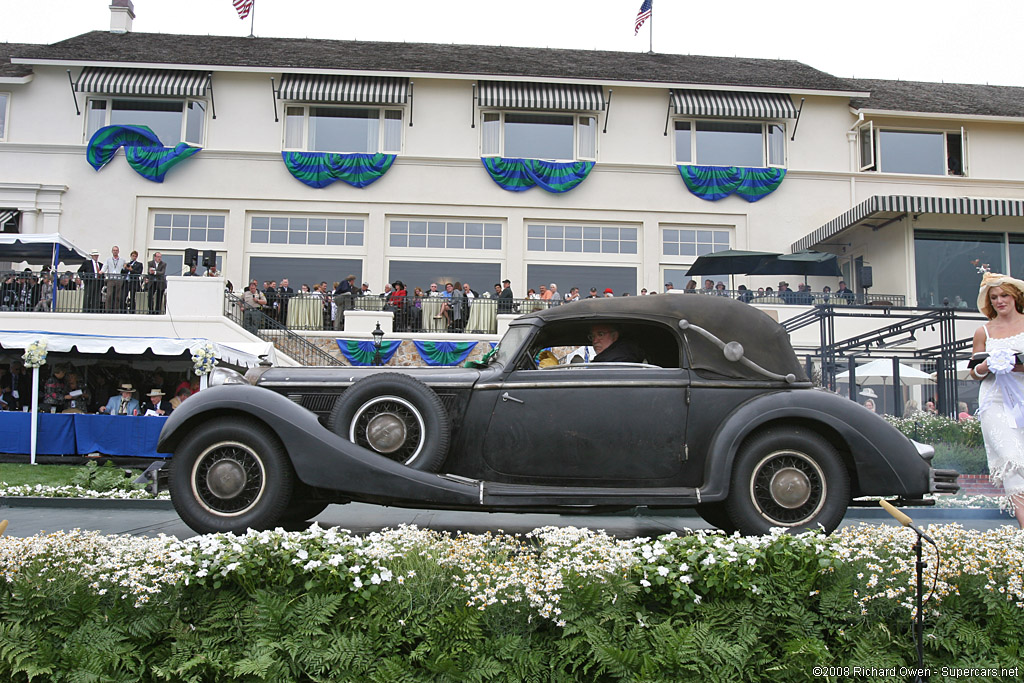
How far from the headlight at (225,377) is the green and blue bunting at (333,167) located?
66.1 ft

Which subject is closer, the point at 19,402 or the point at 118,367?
the point at 19,402

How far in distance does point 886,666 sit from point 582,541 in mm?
1645

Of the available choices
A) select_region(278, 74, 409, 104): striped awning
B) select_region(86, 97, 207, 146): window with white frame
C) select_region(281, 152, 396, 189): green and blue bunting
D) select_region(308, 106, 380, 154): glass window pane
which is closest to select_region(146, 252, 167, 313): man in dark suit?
select_region(281, 152, 396, 189): green and blue bunting

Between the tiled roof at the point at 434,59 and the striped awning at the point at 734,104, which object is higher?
the tiled roof at the point at 434,59

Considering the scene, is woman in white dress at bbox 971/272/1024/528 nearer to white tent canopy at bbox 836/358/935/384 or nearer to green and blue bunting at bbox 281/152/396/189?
white tent canopy at bbox 836/358/935/384

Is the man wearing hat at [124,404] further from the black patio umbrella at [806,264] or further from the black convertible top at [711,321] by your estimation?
the black patio umbrella at [806,264]

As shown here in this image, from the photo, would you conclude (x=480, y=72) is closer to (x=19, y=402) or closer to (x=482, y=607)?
(x=19, y=402)

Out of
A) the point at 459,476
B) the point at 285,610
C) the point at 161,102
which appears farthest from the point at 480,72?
the point at 285,610

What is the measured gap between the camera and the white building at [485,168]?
24328 millimetres

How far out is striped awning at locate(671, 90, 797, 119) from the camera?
82.1 ft

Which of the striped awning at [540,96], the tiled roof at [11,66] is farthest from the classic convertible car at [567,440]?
the tiled roof at [11,66]

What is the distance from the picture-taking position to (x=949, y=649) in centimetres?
342

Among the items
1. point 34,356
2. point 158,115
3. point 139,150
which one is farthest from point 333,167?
point 34,356

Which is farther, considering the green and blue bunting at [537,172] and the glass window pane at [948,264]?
the green and blue bunting at [537,172]
